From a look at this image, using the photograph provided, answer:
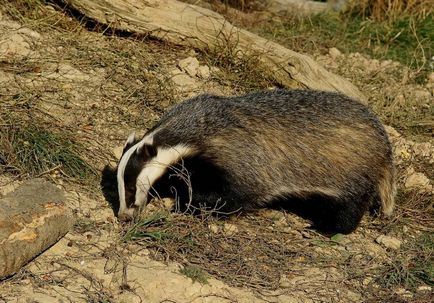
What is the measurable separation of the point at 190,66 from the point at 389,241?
2758 mm

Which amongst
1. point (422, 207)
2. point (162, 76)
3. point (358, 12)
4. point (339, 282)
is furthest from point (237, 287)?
point (358, 12)

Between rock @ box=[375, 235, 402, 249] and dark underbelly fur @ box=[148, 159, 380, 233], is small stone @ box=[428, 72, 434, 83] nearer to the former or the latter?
dark underbelly fur @ box=[148, 159, 380, 233]

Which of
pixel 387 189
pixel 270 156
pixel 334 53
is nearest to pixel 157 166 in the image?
pixel 270 156

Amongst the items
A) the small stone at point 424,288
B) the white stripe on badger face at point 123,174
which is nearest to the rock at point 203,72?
the white stripe on badger face at point 123,174

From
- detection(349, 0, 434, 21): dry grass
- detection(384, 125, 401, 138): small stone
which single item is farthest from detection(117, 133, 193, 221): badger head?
detection(349, 0, 434, 21): dry grass

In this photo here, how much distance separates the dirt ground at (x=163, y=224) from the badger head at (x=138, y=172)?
18cm

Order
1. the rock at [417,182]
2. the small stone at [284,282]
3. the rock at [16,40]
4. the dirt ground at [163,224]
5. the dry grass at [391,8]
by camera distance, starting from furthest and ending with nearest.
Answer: the dry grass at [391,8] < the rock at [16,40] < the rock at [417,182] < the small stone at [284,282] < the dirt ground at [163,224]

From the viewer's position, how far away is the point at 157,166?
5.70 metres

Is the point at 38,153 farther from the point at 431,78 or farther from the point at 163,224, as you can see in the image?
the point at 431,78

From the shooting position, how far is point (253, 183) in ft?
19.1

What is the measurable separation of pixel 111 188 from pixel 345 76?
3.48 m

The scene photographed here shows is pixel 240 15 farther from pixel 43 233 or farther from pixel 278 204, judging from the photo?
pixel 43 233

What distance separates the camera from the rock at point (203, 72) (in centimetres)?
771

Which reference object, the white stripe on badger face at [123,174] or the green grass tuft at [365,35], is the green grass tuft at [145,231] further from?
the green grass tuft at [365,35]
